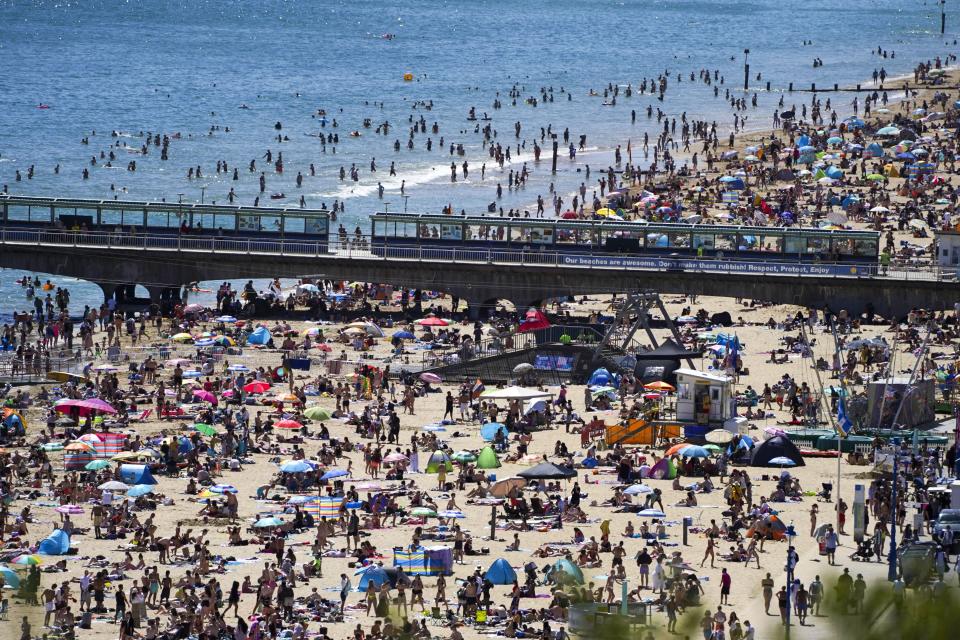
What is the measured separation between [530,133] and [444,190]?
62.9ft

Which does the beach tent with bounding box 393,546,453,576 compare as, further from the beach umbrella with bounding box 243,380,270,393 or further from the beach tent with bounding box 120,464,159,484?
the beach umbrella with bounding box 243,380,270,393

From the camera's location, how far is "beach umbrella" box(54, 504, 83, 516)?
118 feet

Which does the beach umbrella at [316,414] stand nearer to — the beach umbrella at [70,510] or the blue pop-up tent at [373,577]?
the beach umbrella at [70,510]

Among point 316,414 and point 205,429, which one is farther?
point 316,414

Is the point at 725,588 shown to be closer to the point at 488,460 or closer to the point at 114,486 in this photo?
the point at 488,460

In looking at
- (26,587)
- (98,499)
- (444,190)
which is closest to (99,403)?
(98,499)

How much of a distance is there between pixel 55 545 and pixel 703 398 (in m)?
16.3

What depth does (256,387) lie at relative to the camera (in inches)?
1843

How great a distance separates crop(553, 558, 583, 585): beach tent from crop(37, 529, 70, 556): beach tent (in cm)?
880

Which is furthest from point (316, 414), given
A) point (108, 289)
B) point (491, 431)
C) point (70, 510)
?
point (108, 289)

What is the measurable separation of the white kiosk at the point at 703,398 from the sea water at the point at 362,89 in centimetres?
2812

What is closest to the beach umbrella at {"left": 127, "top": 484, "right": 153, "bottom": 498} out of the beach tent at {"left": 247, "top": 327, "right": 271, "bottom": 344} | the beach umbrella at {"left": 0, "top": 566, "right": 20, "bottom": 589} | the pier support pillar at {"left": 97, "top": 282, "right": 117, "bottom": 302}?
the beach umbrella at {"left": 0, "top": 566, "right": 20, "bottom": 589}

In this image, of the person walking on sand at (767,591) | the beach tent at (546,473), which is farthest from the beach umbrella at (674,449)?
the person walking on sand at (767,591)

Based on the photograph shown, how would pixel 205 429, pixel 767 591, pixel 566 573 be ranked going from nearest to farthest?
1. pixel 767 591
2. pixel 566 573
3. pixel 205 429
